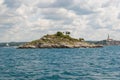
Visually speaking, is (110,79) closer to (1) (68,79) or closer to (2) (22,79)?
(1) (68,79)

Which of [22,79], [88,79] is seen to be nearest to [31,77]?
[22,79]

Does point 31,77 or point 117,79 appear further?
point 31,77

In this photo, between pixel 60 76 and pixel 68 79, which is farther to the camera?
pixel 60 76

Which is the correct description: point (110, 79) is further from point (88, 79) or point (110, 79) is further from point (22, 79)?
point (22, 79)

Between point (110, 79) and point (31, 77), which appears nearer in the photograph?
point (110, 79)

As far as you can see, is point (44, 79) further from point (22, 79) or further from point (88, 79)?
point (88, 79)

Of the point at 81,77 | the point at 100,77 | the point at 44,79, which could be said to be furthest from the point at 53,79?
the point at 100,77

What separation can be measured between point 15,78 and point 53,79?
16.6 feet

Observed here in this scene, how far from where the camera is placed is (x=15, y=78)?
125 feet

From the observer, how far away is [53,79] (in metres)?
37.2

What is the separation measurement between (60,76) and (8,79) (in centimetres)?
691

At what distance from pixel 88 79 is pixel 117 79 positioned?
11.6 ft

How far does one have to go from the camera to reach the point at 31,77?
3856cm

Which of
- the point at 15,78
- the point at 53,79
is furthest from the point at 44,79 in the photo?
the point at 15,78
